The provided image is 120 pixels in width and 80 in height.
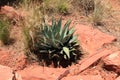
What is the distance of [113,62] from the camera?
471cm

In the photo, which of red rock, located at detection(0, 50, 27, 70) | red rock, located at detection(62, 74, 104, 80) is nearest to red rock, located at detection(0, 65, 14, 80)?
red rock, located at detection(62, 74, 104, 80)

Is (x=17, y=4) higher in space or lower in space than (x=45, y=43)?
higher

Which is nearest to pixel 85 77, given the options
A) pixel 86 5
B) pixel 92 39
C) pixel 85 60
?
pixel 85 60

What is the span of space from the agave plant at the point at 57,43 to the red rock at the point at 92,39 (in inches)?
9.8

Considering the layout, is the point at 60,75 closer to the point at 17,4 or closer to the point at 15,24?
the point at 15,24

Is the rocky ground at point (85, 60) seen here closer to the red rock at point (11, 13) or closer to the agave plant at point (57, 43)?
the red rock at point (11, 13)

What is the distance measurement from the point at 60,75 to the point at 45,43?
29.5 inches

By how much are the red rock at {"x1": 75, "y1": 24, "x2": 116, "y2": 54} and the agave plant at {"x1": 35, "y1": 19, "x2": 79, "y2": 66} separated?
25 cm

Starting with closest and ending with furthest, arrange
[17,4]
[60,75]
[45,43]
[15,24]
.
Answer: [60,75]
[45,43]
[15,24]
[17,4]

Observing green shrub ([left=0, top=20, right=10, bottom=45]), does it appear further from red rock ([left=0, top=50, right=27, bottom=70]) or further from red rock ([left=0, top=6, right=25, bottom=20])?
red rock ([left=0, top=6, right=25, bottom=20])

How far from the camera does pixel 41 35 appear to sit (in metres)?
5.20

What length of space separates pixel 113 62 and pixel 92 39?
0.94 m

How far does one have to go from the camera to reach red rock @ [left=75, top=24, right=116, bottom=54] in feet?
17.8

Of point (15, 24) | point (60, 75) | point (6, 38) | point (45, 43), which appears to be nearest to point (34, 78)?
point (60, 75)
